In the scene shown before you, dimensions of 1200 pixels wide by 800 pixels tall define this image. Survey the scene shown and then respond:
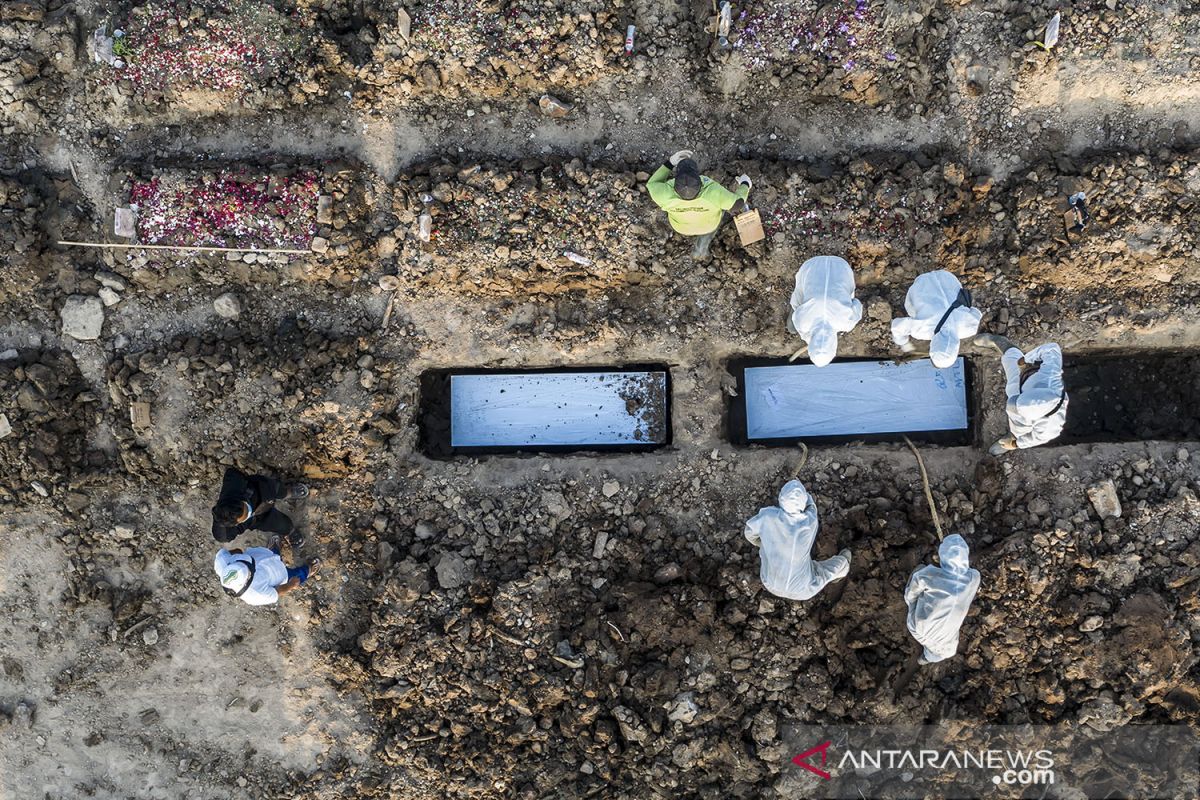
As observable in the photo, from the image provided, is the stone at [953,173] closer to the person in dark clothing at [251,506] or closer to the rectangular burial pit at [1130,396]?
the rectangular burial pit at [1130,396]

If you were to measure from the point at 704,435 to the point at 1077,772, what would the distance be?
3686 mm

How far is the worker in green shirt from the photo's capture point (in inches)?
178

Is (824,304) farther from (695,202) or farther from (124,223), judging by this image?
(124,223)

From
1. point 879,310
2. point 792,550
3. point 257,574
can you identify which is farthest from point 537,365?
point 879,310

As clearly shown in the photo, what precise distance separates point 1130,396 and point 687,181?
14.0ft

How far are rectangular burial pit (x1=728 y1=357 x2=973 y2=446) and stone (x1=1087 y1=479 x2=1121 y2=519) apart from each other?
924 mm

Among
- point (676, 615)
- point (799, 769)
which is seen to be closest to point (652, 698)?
point (676, 615)

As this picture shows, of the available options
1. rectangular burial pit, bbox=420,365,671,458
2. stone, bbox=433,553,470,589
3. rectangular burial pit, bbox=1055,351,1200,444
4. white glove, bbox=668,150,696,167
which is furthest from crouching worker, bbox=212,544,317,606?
rectangular burial pit, bbox=1055,351,1200,444

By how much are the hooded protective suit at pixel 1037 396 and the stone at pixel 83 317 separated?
6.82 m

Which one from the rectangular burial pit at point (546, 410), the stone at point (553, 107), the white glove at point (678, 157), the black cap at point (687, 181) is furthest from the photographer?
the rectangular burial pit at point (546, 410)

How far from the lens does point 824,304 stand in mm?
4852

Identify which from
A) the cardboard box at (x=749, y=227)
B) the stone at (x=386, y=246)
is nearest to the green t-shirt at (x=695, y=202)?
the cardboard box at (x=749, y=227)

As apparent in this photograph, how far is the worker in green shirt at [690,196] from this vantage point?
4521 mm

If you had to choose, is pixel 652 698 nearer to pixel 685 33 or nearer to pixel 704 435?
pixel 704 435
